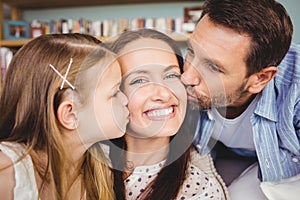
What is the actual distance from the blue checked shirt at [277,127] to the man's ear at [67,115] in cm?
25

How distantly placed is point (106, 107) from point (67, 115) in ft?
0.21

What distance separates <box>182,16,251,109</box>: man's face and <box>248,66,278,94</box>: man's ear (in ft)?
0.06

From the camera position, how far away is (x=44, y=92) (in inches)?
23.2

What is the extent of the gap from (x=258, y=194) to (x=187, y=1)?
2.66ft

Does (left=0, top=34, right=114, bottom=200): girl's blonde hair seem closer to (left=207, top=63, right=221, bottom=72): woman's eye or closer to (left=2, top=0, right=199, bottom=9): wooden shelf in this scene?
(left=207, top=63, right=221, bottom=72): woman's eye

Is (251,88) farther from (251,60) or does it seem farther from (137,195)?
(137,195)

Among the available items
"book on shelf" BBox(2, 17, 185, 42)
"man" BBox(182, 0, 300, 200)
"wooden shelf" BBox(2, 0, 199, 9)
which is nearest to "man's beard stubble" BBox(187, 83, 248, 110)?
"man" BBox(182, 0, 300, 200)

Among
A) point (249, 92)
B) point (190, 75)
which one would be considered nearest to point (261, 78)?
point (249, 92)

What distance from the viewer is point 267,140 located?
0.73m

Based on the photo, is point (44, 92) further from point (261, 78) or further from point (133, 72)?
point (261, 78)

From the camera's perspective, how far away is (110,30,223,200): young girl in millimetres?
608

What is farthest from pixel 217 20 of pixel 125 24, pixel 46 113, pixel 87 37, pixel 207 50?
pixel 125 24

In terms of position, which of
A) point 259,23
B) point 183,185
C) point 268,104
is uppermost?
point 259,23

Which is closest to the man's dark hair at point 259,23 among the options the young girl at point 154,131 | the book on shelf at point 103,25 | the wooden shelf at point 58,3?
the young girl at point 154,131
